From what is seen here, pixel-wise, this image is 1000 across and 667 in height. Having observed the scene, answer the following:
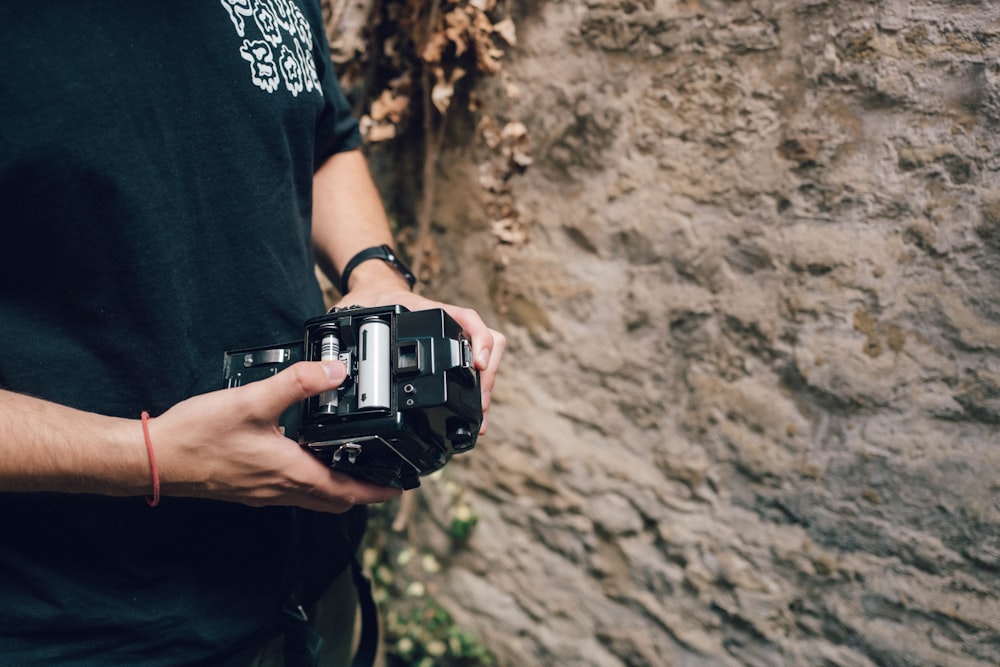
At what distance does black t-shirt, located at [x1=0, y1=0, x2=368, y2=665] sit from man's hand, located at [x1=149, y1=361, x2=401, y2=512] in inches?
5.0

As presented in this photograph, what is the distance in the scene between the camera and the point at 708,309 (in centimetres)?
121

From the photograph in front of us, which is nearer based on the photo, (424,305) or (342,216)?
(424,305)

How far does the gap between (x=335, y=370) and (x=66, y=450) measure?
0.92ft

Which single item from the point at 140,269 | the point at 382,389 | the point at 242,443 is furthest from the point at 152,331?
the point at 382,389

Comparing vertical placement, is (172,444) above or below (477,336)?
below

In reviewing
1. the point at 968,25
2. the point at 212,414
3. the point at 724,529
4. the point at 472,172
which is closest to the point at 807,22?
the point at 968,25

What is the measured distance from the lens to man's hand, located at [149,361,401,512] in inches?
25.7

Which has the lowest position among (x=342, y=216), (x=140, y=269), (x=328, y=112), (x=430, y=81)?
Result: (x=140, y=269)

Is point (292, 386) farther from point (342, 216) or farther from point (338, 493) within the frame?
point (342, 216)

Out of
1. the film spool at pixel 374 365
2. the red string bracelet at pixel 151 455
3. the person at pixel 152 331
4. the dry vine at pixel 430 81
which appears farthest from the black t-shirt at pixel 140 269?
the dry vine at pixel 430 81

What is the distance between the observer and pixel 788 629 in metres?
1.21

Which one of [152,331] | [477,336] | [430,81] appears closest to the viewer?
[152,331]

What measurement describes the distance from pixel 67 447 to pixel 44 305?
0.55ft

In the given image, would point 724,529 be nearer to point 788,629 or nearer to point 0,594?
point 788,629
